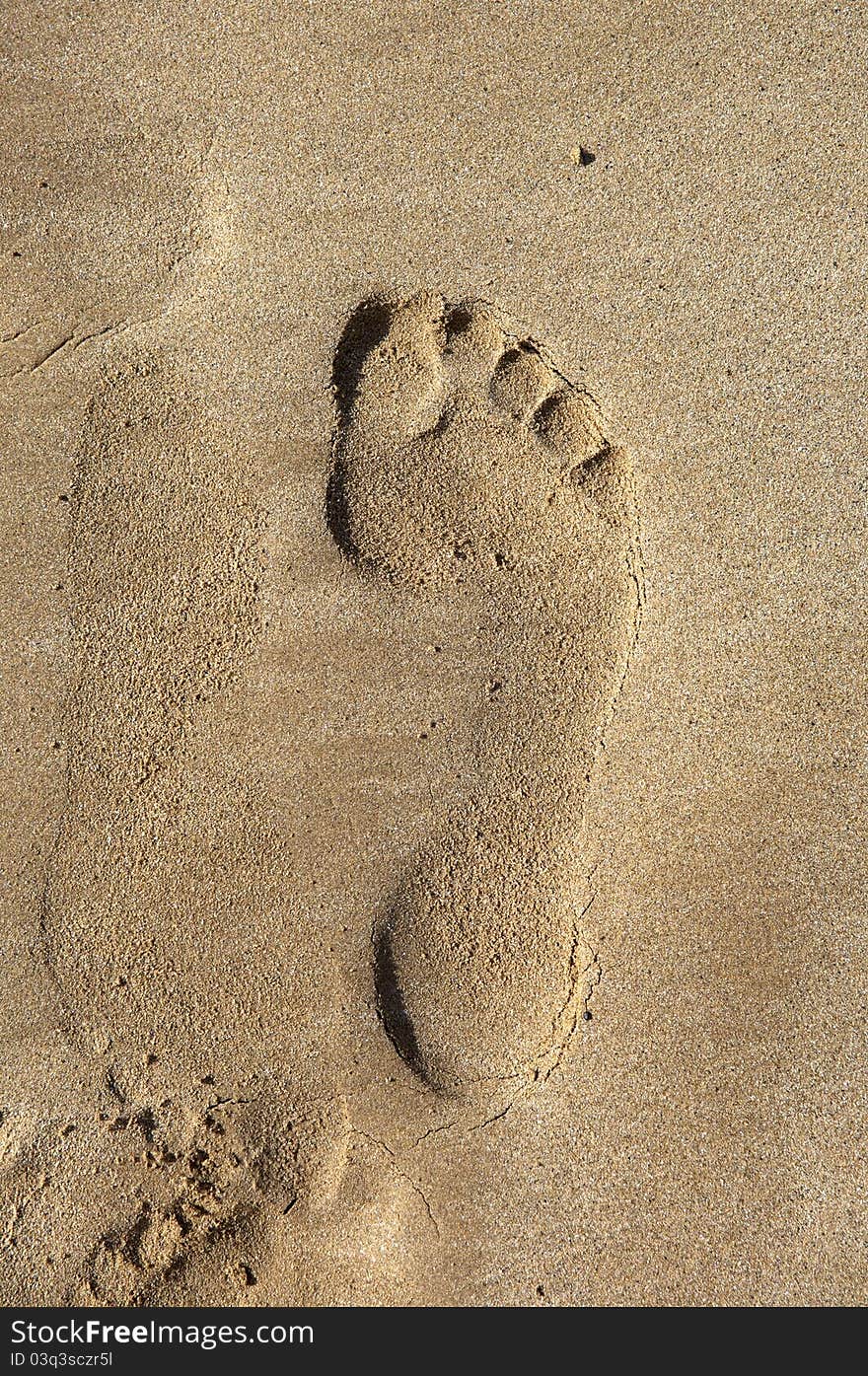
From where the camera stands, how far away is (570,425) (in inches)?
108

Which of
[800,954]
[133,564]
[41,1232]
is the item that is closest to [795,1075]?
[800,954]

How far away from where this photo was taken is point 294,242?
2799mm

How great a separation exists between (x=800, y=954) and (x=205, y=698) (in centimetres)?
203

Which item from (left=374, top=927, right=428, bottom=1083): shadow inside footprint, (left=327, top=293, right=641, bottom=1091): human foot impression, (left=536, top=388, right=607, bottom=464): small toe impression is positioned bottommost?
(left=374, top=927, right=428, bottom=1083): shadow inside footprint

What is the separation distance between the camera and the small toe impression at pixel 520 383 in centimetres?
275

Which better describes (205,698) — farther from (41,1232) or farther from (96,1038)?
(41,1232)

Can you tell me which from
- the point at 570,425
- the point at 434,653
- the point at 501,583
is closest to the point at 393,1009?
the point at 434,653

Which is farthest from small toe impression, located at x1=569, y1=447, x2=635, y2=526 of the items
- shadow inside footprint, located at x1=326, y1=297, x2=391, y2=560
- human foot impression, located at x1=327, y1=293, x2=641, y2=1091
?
shadow inside footprint, located at x1=326, y1=297, x2=391, y2=560

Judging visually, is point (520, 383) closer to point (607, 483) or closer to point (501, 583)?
point (607, 483)

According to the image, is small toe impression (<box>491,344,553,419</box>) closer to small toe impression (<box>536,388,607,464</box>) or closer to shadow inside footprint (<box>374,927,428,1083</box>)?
small toe impression (<box>536,388,607,464</box>)

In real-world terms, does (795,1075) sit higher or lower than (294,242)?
lower

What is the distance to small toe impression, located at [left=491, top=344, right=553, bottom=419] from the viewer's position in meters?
2.75

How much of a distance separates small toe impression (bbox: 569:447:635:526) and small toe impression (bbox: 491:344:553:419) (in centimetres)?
25

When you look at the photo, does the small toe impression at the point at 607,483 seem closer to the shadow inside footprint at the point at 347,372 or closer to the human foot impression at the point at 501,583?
the human foot impression at the point at 501,583
